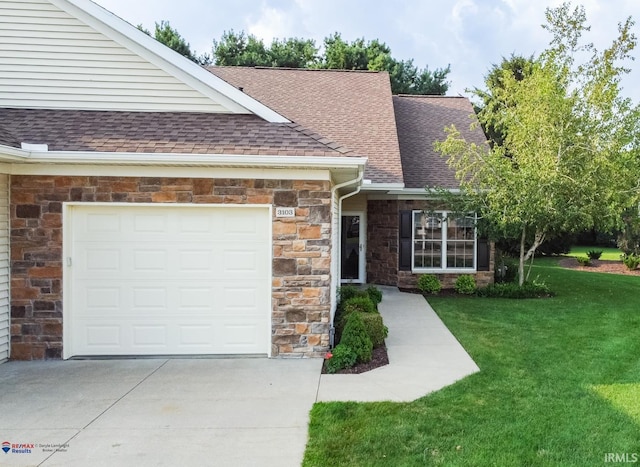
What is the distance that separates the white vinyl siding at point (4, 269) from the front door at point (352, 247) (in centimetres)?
838

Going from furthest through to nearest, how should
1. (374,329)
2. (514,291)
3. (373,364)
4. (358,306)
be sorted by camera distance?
1. (514,291)
2. (358,306)
3. (374,329)
4. (373,364)

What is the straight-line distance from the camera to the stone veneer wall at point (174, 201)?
21.0ft

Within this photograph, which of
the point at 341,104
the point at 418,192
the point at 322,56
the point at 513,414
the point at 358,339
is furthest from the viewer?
the point at 322,56

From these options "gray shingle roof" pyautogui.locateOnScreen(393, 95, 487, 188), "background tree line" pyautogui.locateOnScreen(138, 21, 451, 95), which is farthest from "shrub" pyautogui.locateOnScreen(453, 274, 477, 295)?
"background tree line" pyautogui.locateOnScreen(138, 21, 451, 95)

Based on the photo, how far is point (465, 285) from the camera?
1211cm

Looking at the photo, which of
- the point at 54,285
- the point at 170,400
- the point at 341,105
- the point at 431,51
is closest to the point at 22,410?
the point at 170,400

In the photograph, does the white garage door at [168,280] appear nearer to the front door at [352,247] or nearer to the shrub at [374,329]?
the shrub at [374,329]

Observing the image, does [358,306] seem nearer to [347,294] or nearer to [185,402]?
[347,294]

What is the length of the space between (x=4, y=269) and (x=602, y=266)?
21320mm

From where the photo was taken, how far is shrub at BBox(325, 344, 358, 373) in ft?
19.5

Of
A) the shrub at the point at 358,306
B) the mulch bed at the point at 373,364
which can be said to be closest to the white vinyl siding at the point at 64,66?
the shrub at the point at 358,306

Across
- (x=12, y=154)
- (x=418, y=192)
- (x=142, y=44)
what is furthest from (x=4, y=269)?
(x=418, y=192)

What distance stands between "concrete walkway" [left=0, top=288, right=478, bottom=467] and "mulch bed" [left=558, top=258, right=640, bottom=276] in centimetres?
1460

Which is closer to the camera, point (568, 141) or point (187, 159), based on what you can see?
point (187, 159)
